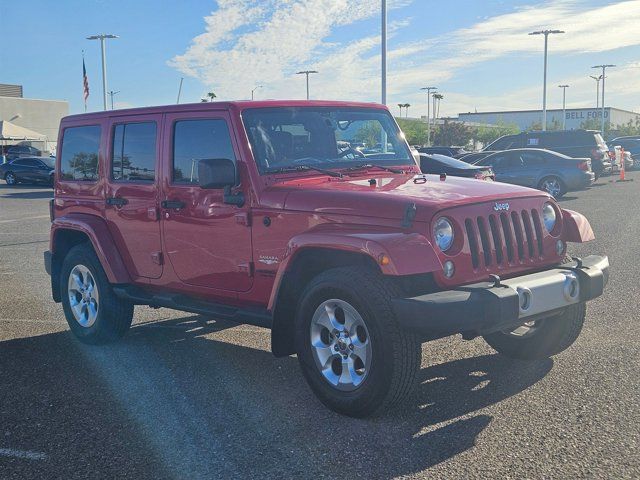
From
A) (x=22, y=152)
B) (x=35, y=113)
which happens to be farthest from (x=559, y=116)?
(x=22, y=152)

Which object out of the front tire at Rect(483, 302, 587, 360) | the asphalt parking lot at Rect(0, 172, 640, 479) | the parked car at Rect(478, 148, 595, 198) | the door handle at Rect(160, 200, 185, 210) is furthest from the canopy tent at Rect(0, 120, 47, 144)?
the front tire at Rect(483, 302, 587, 360)

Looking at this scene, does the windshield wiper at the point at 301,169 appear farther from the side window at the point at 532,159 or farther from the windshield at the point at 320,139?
the side window at the point at 532,159

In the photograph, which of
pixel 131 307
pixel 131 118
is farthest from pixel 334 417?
pixel 131 118

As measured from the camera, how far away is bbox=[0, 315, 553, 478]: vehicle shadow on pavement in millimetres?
4133

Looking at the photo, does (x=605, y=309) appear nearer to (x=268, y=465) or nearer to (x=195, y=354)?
(x=195, y=354)

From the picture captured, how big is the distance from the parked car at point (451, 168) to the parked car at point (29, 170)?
21895 mm

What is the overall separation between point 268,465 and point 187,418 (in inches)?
36.9

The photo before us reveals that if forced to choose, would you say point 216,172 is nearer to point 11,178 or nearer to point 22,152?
point 11,178

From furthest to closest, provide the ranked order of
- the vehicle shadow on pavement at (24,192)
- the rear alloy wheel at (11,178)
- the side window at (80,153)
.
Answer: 1. the rear alloy wheel at (11,178)
2. the vehicle shadow on pavement at (24,192)
3. the side window at (80,153)

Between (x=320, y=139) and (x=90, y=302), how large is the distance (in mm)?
2576

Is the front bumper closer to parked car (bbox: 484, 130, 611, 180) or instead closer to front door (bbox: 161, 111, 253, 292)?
front door (bbox: 161, 111, 253, 292)

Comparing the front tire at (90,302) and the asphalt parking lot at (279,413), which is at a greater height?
the front tire at (90,302)

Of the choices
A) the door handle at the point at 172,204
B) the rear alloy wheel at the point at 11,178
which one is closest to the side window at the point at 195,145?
the door handle at the point at 172,204

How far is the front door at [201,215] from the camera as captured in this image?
5480 mm
